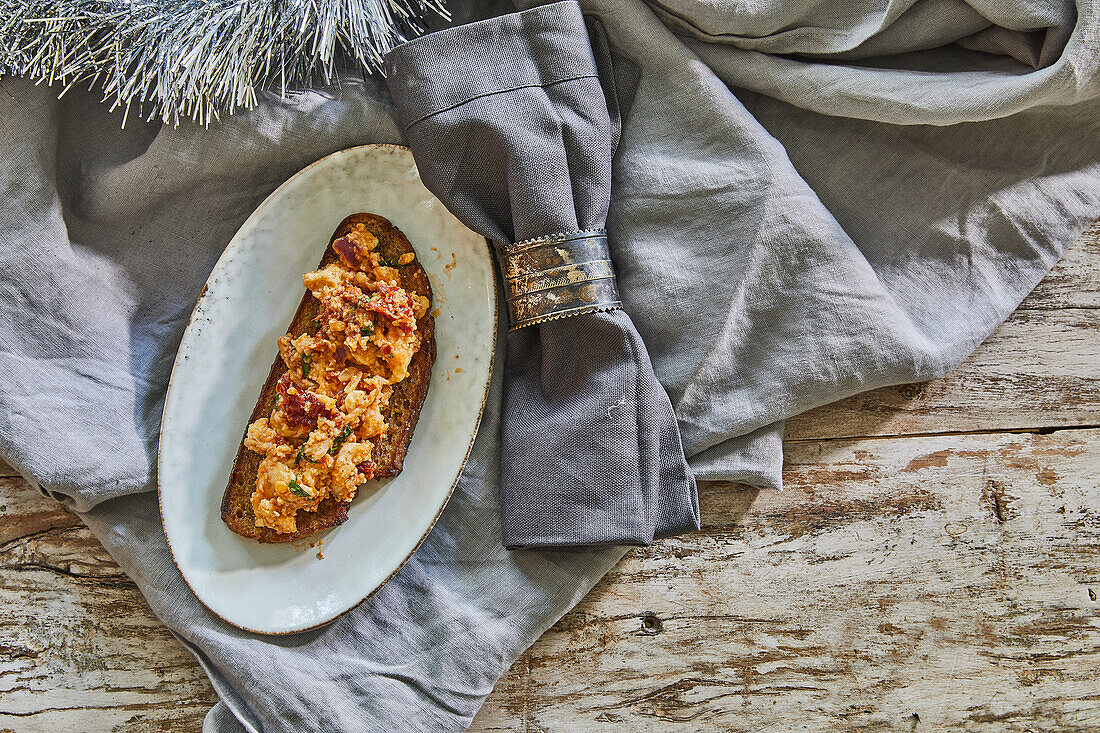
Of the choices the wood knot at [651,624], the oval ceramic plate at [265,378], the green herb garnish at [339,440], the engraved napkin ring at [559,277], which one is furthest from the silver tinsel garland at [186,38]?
the wood knot at [651,624]

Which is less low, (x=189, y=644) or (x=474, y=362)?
(x=474, y=362)

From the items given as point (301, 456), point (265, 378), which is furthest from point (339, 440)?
point (265, 378)

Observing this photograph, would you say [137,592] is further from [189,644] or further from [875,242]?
[875,242]

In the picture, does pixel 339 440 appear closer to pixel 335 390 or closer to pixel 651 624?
pixel 335 390

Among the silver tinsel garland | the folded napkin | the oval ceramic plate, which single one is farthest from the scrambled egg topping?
the silver tinsel garland

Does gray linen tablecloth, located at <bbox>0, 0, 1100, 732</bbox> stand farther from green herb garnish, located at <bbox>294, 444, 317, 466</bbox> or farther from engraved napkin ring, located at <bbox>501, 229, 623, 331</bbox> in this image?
green herb garnish, located at <bbox>294, 444, 317, 466</bbox>

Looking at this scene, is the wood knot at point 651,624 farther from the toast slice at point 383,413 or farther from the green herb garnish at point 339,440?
the green herb garnish at point 339,440

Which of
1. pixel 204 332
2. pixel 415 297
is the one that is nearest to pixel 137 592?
pixel 204 332
